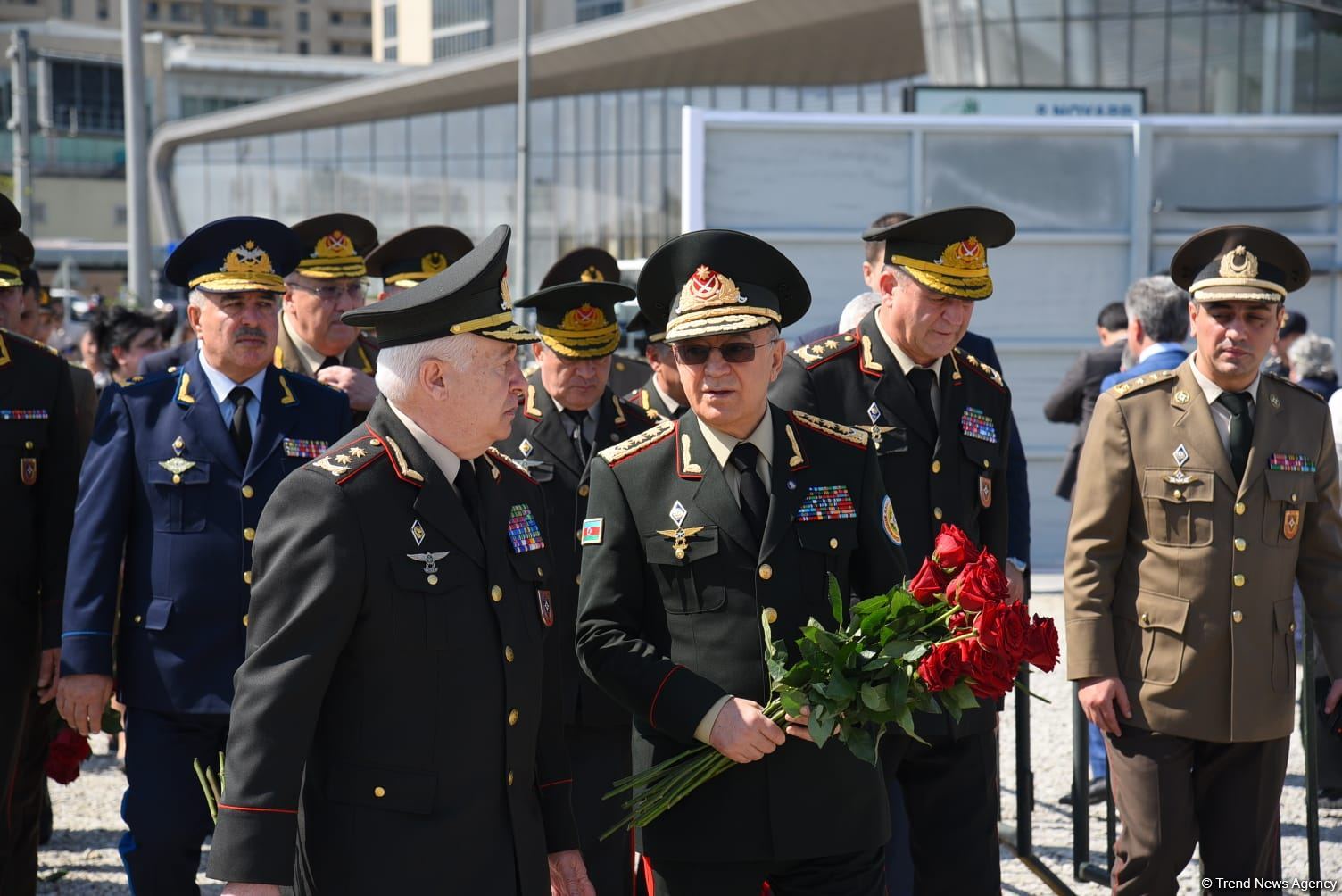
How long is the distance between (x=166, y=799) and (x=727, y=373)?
213 cm

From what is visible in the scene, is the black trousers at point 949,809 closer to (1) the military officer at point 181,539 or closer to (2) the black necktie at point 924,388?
(2) the black necktie at point 924,388

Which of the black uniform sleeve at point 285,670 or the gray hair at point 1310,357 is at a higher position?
the gray hair at point 1310,357

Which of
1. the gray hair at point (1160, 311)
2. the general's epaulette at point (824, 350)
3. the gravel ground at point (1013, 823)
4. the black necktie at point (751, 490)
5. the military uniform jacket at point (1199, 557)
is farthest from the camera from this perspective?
the gray hair at point (1160, 311)

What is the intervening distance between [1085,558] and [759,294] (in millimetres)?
1816

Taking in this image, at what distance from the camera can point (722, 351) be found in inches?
149

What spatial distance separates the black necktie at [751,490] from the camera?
383 centimetres

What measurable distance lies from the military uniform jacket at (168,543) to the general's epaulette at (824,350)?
1593 millimetres

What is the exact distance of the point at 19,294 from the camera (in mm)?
6586

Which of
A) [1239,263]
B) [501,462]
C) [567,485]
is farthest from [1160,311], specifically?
[501,462]

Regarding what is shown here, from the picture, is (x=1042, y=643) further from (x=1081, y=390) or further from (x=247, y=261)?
(x=1081, y=390)

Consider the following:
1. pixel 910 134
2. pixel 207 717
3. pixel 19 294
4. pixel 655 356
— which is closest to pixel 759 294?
pixel 207 717

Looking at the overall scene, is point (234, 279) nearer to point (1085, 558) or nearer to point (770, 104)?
point (1085, 558)

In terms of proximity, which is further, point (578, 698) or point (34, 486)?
point (578, 698)

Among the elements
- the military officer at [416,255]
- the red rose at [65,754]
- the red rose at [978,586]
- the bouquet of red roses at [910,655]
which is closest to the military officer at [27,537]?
the red rose at [65,754]
